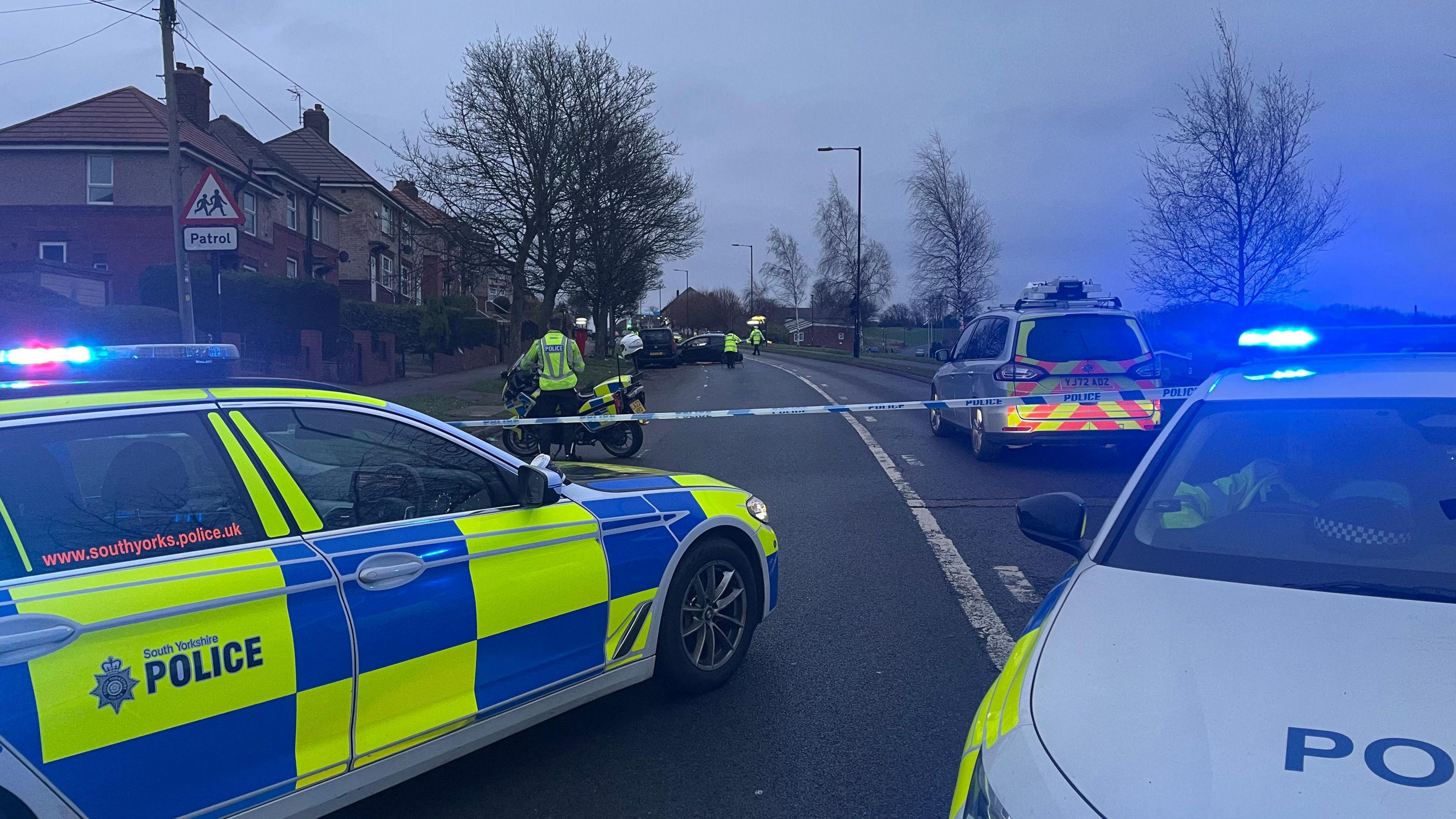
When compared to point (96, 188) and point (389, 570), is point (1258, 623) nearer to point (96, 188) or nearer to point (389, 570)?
point (389, 570)

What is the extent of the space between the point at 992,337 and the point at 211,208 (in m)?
8.25

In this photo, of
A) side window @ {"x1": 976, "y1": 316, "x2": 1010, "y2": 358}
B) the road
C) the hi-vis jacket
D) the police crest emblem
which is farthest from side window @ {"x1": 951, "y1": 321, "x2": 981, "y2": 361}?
the police crest emblem

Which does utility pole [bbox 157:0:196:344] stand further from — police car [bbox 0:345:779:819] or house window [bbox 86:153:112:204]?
house window [bbox 86:153:112:204]

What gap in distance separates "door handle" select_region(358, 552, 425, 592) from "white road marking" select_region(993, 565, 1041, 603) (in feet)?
12.2

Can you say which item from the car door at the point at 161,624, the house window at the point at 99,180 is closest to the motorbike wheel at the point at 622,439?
the car door at the point at 161,624

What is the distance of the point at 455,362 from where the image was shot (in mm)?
32125

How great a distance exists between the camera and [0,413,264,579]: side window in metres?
2.61

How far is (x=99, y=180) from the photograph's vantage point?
31922 mm

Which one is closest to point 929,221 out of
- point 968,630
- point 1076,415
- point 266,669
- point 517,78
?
point 517,78

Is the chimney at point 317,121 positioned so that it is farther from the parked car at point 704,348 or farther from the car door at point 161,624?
the car door at point 161,624

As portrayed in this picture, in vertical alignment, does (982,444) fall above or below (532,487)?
below

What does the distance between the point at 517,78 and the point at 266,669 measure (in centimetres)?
2724

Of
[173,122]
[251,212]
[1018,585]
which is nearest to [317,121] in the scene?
[251,212]

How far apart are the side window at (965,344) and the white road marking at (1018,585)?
231 inches
